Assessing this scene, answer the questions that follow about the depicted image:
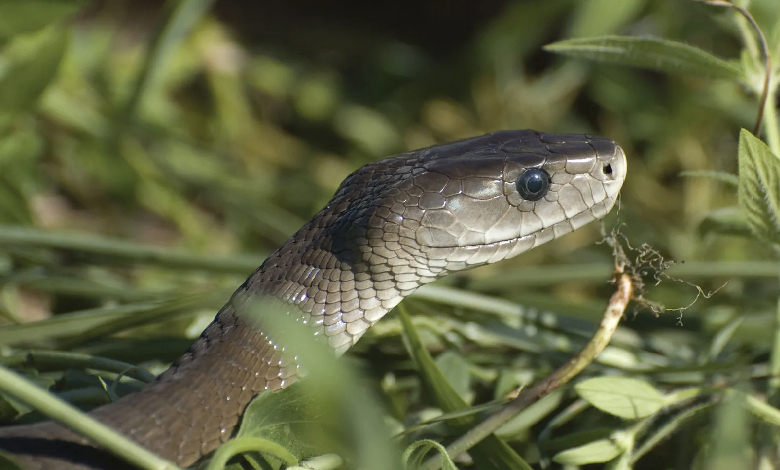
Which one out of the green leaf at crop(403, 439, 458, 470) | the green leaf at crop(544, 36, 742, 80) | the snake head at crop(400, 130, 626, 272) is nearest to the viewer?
the green leaf at crop(403, 439, 458, 470)

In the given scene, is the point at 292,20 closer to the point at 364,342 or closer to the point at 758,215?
the point at 364,342

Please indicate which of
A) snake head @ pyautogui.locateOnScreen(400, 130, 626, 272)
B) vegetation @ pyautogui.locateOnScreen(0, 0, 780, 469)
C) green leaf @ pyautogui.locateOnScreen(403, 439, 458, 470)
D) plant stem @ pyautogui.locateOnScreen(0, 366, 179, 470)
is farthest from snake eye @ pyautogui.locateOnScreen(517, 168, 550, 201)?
plant stem @ pyautogui.locateOnScreen(0, 366, 179, 470)

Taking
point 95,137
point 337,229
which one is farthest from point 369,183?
point 95,137

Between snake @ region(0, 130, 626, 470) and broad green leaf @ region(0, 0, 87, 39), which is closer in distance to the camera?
snake @ region(0, 130, 626, 470)

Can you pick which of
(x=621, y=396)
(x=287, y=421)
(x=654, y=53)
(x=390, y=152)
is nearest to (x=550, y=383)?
(x=621, y=396)

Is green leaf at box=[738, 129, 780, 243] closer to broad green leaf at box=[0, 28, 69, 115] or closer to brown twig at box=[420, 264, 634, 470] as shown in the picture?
brown twig at box=[420, 264, 634, 470]

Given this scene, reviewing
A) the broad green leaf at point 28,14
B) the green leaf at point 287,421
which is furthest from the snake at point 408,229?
the broad green leaf at point 28,14
